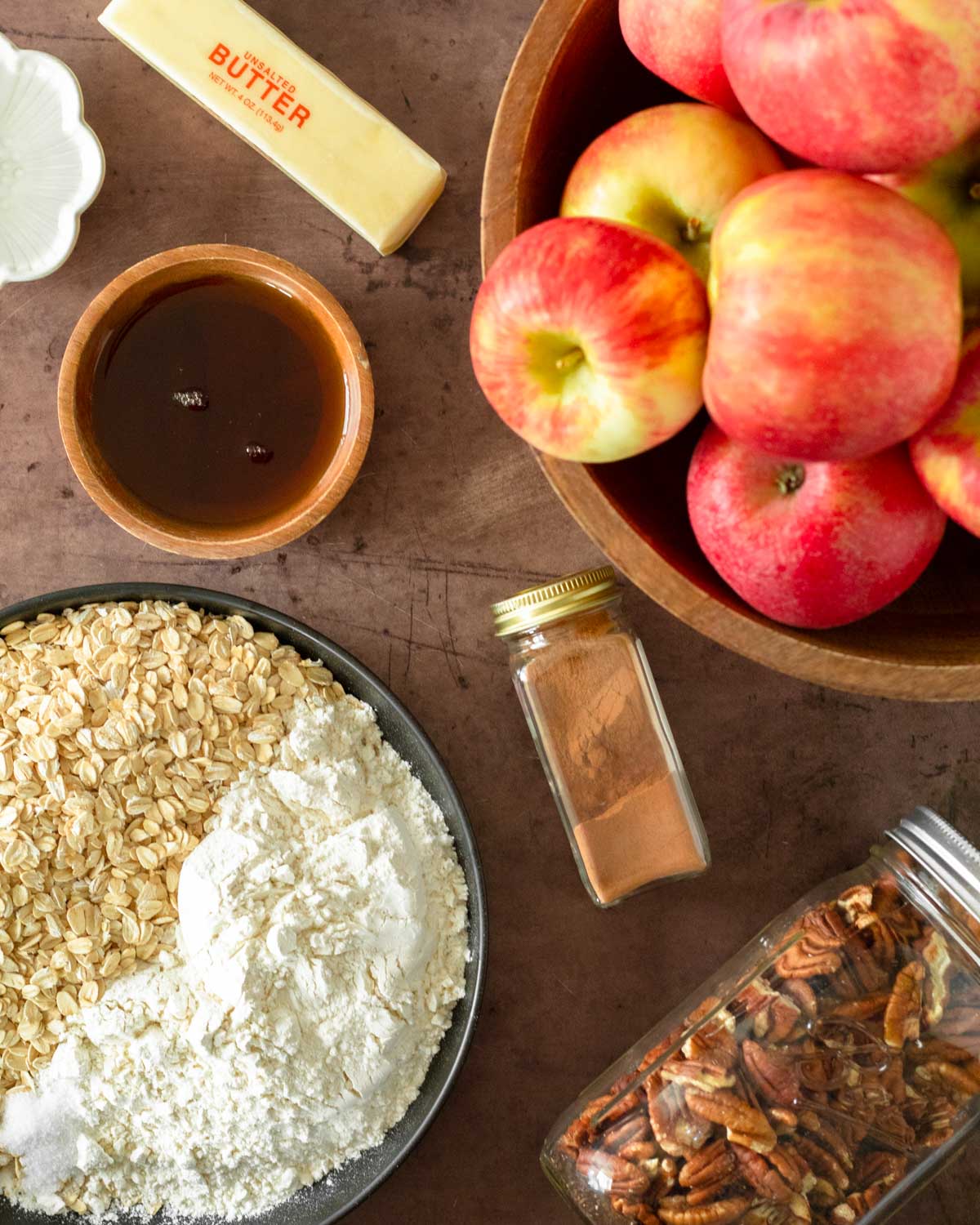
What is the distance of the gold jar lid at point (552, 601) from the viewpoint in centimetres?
94

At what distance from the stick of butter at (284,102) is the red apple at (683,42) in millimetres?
345

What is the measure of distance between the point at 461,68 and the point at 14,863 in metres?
0.83

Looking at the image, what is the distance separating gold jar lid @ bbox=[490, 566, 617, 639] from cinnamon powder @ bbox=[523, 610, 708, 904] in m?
0.05

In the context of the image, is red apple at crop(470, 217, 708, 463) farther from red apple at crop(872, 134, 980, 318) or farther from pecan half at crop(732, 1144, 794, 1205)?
pecan half at crop(732, 1144, 794, 1205)

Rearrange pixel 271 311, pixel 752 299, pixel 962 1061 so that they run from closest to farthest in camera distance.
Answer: pixel 752 299 < pixel 962 1061 < pixel 271 311

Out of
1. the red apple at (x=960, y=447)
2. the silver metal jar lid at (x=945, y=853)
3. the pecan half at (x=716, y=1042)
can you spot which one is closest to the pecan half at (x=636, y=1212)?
the pecan half at (x=716, y=1042)

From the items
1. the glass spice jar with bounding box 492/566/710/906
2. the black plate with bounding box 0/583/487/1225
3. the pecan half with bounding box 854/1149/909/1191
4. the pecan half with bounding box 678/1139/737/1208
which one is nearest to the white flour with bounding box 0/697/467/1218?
the black plate with bounding box 0/583/487/1225

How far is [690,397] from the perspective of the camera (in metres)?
0.65

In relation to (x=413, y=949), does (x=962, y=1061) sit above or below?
above

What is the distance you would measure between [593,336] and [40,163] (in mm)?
709

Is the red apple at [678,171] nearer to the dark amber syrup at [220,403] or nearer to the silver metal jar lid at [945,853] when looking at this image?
the dark amber syrup at [220,403]

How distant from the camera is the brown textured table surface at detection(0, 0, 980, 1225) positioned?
1065 millimetres

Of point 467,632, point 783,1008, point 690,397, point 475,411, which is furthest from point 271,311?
point 783,1008

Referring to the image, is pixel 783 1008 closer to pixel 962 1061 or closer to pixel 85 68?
pixel 962 1061
